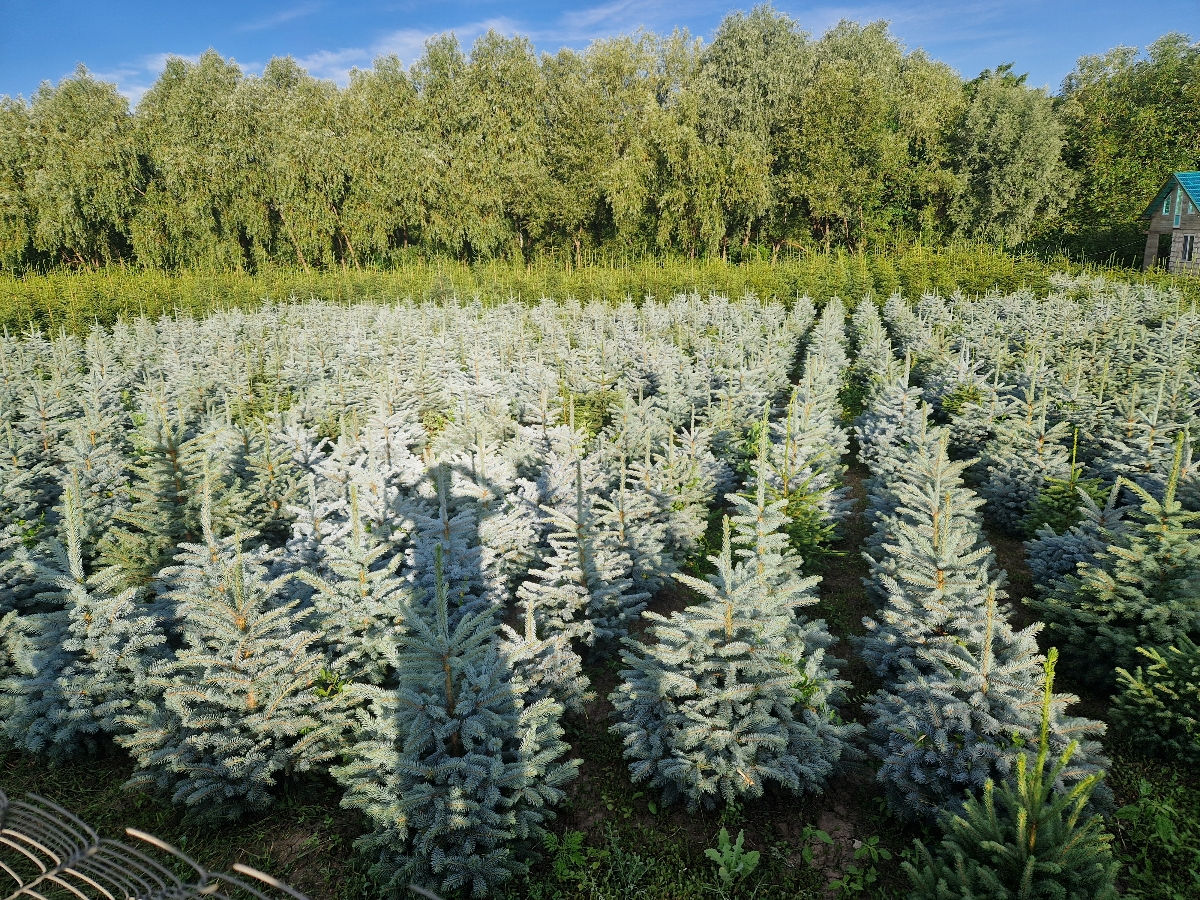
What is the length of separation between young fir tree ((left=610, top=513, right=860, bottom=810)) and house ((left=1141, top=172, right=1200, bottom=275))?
33596mm

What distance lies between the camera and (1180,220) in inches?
1143

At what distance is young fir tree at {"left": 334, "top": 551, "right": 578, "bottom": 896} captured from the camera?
142 inches

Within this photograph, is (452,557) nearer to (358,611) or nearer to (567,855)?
(358,611)

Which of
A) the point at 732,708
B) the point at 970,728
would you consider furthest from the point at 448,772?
the point at 970,728

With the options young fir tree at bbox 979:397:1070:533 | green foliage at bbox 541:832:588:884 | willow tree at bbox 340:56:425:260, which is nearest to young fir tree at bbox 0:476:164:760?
green foliage at bbox 541:832:588:884

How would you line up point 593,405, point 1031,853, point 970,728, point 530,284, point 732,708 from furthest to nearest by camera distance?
point 530,284, point 593,405, point 732,708, point 970,728, point 1031,853

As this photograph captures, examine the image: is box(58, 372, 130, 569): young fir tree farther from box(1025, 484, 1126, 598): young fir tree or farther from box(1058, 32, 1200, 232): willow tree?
box(1058, 32, 1200, 232): willow tree

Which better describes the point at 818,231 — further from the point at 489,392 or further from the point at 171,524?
the point at 171,524

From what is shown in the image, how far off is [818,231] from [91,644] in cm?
4119

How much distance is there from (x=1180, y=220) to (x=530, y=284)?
1167 inches

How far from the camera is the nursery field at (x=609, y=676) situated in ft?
12.4

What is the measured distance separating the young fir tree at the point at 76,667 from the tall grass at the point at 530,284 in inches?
679

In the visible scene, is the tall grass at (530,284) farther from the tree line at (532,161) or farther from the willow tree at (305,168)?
the tree line at (532,161)

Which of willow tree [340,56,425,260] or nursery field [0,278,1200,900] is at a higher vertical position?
willow tree [340,56,425,260]
